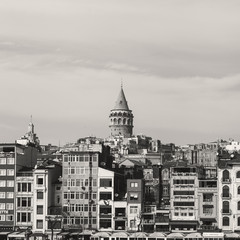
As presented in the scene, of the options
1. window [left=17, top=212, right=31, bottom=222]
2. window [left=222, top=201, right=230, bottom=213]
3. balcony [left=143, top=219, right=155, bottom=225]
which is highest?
window [left=222, top=201, right=230, bottom=213]

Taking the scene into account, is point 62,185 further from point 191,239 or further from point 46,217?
point 191,239

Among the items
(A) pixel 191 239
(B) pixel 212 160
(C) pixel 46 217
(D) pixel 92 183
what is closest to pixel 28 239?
(C) pixel 46 217

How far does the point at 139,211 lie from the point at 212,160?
85144mm

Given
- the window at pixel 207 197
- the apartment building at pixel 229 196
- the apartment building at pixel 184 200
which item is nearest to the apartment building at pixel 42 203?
the apartment building at pixel 184 200

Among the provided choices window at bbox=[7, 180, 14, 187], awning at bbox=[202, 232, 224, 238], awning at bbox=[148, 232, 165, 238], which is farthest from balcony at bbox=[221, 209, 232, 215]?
window at bbox=[7, 180, 14, 187]

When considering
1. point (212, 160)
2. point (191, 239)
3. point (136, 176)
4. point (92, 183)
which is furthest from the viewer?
point (212, 160)

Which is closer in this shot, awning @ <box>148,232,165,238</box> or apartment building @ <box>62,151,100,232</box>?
awning @ <box>148,232,165,238</box>

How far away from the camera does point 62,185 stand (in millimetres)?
119375

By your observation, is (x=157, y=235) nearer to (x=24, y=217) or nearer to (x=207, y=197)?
(x=207, y=197)

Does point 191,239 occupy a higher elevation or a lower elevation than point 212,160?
lower

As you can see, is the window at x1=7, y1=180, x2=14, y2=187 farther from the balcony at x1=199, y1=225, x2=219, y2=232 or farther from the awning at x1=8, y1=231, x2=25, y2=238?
the balcony at x1=199, y1=225, x2=219, y2=232

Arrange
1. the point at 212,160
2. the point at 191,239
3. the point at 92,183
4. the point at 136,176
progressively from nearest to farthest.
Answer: the point at 191,239 → the point at 92,183 → the point at 136,176 → the point at 212,160

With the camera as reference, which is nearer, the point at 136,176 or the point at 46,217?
the point at 46,217

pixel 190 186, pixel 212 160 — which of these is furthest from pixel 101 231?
pixel 212 160
